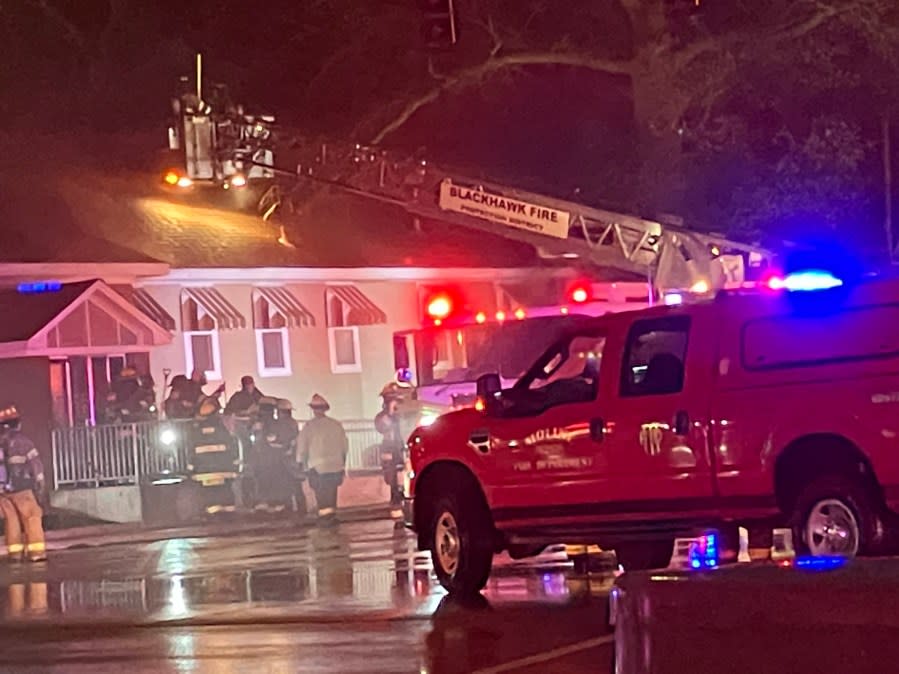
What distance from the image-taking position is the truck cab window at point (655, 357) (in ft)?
34.4

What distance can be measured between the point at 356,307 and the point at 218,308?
98.9 inches

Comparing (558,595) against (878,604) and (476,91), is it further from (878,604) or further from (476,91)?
(476,91)

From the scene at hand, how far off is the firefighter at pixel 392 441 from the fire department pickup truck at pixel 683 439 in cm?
991

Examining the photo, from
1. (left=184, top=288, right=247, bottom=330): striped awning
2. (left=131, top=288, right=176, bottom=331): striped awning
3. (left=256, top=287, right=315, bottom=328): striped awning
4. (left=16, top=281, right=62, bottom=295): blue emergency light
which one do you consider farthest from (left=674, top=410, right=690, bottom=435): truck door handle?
(left=256, top=287, right=315, bottom=328): striped awning

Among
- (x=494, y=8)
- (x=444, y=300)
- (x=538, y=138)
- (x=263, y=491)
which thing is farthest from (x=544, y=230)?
(x=538, y=138)

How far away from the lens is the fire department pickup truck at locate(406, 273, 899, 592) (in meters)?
9.63

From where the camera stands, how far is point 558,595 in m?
11.7

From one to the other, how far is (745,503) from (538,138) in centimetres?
2560

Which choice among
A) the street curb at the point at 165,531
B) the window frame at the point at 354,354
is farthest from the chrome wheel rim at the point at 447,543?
the window frame at the point at 354,354

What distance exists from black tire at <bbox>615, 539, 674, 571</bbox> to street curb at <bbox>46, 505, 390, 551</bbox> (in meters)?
9.85

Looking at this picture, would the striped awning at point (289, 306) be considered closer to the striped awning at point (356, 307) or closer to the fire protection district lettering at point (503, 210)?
the striped awning at point (356, 307)

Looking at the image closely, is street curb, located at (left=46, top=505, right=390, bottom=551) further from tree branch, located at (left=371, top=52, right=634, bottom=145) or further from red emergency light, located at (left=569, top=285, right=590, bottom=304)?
tree branch, located at (left=371, top=52, right=634, bottom=145)

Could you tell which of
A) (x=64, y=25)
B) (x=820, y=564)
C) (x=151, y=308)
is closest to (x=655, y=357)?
(x=820, y=564)

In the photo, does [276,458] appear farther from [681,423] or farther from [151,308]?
[681,423]
